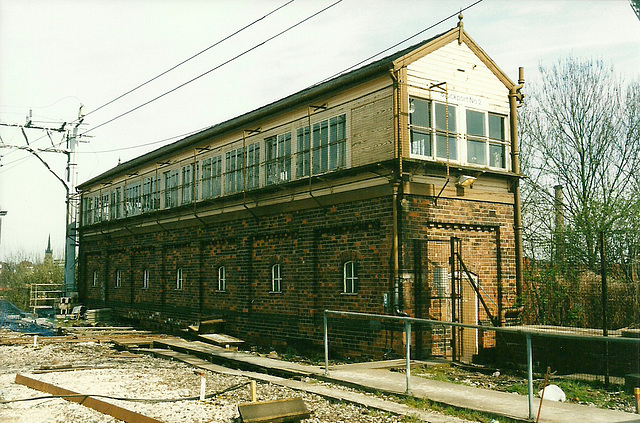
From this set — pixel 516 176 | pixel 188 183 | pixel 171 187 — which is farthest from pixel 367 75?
pixel 171 187

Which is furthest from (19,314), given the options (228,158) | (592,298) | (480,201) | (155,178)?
(592,298)

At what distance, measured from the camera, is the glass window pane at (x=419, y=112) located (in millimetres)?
14445

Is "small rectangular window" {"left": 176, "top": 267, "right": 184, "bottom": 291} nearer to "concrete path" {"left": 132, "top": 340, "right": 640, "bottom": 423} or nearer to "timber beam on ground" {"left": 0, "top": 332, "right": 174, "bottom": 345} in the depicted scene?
"timber beam on ground" {"left": 0, "top": 332, "right": 174, "bottom": 345}

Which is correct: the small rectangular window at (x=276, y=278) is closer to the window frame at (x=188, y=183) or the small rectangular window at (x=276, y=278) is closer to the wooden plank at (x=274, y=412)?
the window frame at (x=188, y=183)

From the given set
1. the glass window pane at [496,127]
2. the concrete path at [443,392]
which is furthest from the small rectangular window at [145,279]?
the glass window pane at [496,127]

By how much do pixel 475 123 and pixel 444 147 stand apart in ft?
4.71

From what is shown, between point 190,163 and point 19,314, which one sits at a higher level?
point 190,163

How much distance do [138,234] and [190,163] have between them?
566 cm

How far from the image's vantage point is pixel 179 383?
11.9 metres

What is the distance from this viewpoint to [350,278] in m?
15.3

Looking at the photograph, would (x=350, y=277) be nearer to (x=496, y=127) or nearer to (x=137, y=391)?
(x=496, y=127)

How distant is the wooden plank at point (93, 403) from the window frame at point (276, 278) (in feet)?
24.8

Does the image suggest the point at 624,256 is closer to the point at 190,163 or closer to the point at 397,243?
the point at 397,243

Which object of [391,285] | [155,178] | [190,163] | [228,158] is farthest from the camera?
[155,178]
